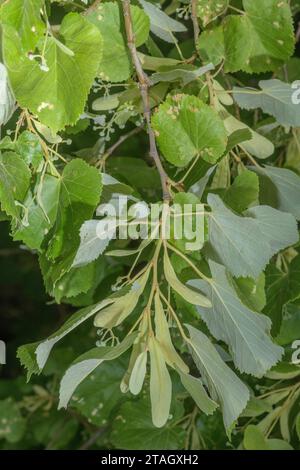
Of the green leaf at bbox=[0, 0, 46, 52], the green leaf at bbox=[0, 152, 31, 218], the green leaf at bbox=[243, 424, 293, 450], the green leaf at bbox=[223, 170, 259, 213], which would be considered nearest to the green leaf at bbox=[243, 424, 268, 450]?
the green leaf at bbox=[243, 424, 293, 450]

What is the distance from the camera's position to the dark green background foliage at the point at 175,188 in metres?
0.66

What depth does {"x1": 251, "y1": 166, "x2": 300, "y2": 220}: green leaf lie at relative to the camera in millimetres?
782

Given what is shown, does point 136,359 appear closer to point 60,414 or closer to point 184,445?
point 184,445

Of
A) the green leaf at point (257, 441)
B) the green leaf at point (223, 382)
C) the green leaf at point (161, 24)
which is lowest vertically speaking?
the green leaf at point (257, 441)

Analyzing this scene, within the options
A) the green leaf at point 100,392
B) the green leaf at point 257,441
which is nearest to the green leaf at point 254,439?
the green leaf at point 257,441

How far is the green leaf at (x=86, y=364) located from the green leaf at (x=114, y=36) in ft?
0.85

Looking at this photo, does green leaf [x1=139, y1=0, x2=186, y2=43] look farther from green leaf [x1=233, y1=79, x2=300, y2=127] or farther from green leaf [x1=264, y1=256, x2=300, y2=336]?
green leaf [x1=264, y1=256, x2=300, y2=336]

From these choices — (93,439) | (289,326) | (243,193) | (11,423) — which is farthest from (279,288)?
(11,423)

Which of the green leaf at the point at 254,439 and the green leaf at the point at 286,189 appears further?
the green leaf at the point at 254,439

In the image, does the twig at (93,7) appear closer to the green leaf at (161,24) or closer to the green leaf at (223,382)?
the green leaf at (161,24)

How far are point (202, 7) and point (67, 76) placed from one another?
0.69 ft

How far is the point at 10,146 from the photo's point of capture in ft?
2.25

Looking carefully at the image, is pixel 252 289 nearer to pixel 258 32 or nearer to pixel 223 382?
pixel 223 382

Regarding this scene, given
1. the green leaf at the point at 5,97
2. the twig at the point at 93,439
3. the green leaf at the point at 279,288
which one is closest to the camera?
the green leaf at the point at 5,97
